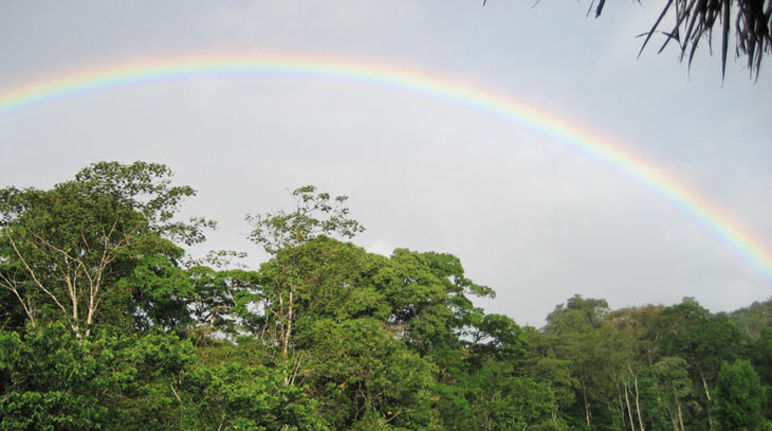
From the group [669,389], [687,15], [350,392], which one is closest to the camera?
[687,15]

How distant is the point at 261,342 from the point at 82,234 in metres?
5.43

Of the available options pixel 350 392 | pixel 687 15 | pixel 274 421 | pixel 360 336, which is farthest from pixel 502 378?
pixel 687 15

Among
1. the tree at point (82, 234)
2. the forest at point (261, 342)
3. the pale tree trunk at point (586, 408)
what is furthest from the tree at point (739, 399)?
the tree at point (82, 234)

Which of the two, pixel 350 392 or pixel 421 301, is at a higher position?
pixel 421 301

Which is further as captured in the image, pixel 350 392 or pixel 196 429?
pixel 350 392

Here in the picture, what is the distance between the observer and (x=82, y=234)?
12.4 metres

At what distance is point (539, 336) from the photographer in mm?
35281

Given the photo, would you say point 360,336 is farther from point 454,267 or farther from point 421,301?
point 454,267

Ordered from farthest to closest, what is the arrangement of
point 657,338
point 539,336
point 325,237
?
point 657,338, point 539,336, point 325,237

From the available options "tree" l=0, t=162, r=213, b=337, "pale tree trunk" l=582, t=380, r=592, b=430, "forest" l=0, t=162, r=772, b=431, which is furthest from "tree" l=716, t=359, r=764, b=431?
"tree" l=0, t=162, r=213, b=337

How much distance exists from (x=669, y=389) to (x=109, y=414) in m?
33.0

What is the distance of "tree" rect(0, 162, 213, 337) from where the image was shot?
12.1m

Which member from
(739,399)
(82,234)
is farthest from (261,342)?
(739,399)

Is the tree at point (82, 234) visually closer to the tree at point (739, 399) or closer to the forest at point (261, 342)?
the forest at point (261, 342)
